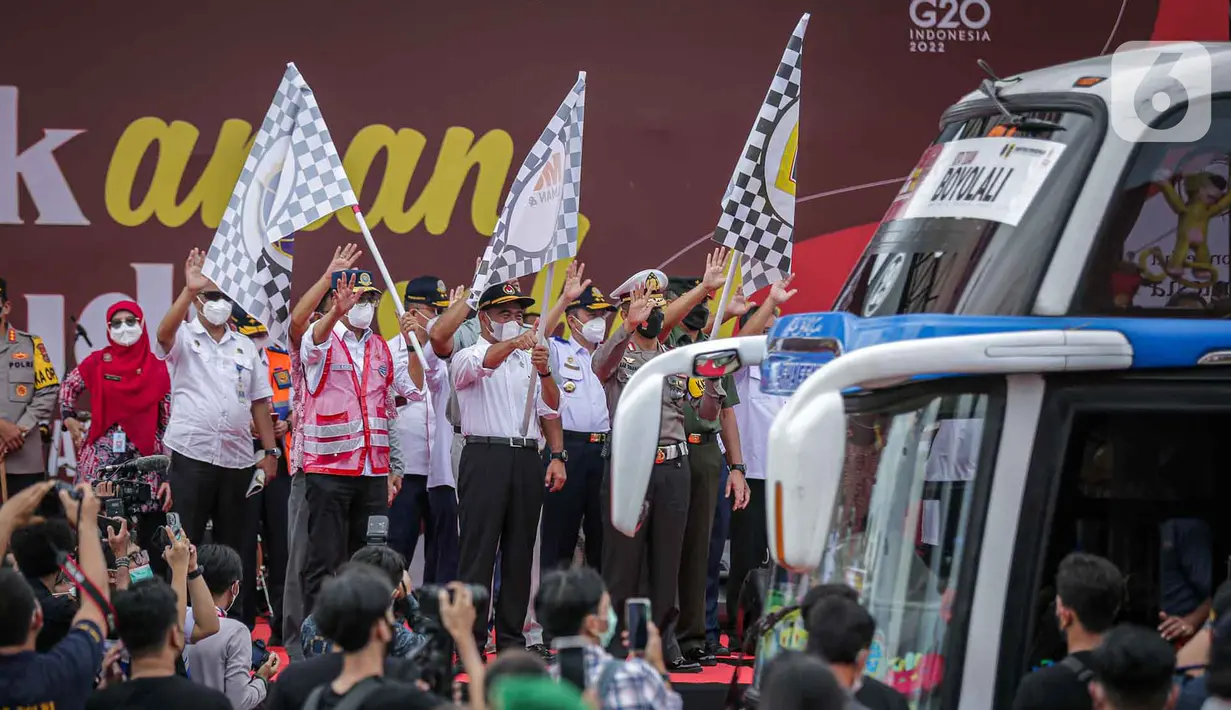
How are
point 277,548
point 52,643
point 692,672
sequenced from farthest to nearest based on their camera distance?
point 277,548 < point 692,672 < point 52,643

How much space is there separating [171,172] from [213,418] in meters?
2.35

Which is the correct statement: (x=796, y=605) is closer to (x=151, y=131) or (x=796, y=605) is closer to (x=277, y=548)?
(x=277, y=548)

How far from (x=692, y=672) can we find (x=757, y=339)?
359cm

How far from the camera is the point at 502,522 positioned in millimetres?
8641

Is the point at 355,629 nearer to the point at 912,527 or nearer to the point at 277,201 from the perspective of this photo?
the point at 912,527

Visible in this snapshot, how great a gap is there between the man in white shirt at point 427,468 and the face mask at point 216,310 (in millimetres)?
1067

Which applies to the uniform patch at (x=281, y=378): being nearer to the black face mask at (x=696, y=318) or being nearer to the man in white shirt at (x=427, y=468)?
the man in white shirt at (x=427, y=468)

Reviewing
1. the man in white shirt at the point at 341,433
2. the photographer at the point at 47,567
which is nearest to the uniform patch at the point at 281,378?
the man in white shirt at the point at 341,433

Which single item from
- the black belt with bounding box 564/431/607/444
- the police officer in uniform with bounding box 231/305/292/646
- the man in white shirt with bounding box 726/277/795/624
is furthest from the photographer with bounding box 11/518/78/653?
the man in white shirt with bounding box 726/277/795/624

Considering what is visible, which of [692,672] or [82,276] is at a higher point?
[82,276]

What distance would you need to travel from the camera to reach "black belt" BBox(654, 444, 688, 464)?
8.73m

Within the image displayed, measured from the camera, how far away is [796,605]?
5.05 metres

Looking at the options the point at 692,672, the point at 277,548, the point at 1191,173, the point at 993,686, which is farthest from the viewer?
the point at 277,548

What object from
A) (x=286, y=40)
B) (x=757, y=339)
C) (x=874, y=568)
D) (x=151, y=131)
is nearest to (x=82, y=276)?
(x=151, y=131)
